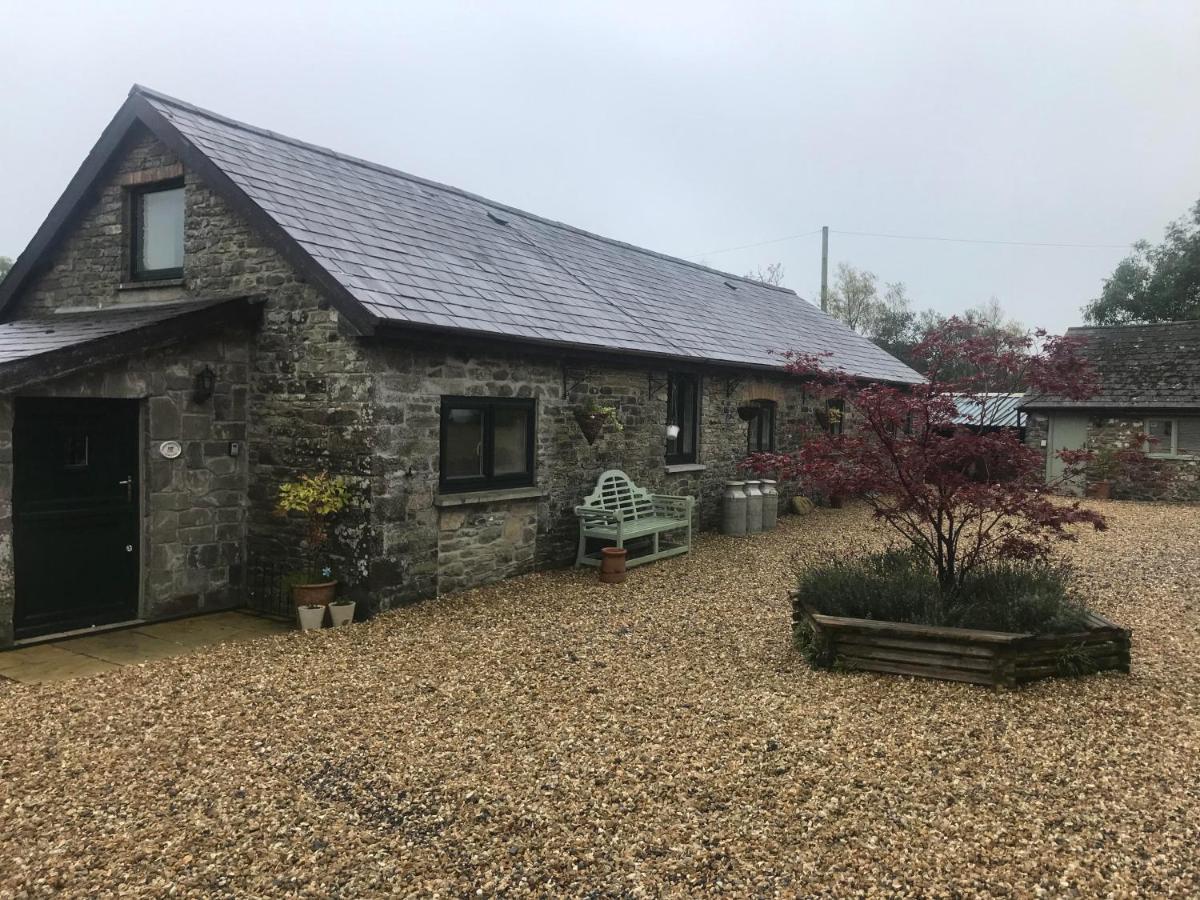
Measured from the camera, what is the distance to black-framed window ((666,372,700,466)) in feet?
41.9

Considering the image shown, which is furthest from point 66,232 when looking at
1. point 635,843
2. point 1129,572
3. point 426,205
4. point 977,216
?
point 977,216

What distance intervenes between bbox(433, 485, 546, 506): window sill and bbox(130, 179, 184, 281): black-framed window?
4.10 metres

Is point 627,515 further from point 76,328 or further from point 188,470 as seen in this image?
point 76,328

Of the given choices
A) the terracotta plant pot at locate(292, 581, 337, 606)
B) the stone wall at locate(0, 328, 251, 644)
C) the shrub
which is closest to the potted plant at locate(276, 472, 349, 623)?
the terracotta plant pot at locate(292, 581, 337, 606)

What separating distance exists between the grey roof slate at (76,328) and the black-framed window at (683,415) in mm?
6922

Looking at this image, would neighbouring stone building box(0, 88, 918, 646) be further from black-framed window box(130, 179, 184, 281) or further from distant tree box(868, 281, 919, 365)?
distant tree box(868, 281, 919, 365)

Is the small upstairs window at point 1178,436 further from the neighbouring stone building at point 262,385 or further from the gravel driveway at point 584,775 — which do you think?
the neighbouring stone building at point 262,385

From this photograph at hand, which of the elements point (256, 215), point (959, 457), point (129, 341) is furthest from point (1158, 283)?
point (129, 341)

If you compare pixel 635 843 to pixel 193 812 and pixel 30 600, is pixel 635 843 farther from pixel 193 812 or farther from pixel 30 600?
pixel 30 600

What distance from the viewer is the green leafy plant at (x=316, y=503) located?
25.0 feet

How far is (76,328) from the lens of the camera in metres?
8.04

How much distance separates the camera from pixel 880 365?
20.6 meters

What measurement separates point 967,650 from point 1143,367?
A: 19.8m

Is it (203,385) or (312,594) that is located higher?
(203,385)
